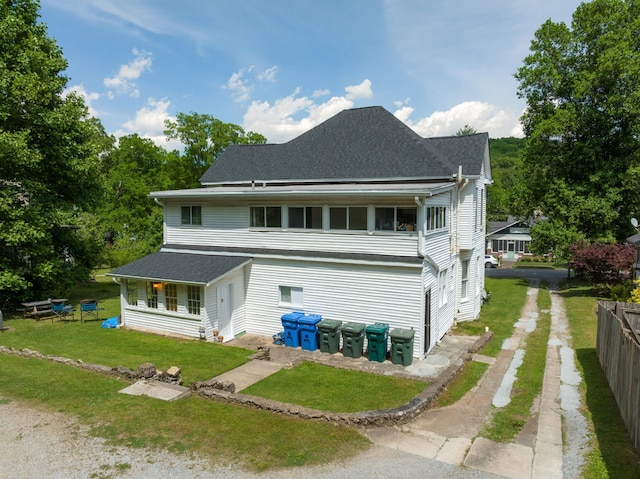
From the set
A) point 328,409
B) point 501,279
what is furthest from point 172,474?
point 501,279

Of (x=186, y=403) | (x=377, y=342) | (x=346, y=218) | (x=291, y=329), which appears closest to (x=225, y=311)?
(x=291, y=329)

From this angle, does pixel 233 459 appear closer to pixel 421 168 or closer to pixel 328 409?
pixel 328 409

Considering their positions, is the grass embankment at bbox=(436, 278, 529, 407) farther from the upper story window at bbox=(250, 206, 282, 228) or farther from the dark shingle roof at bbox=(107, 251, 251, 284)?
the dark shingle roof at bbox=(107, 251, 251, 284)

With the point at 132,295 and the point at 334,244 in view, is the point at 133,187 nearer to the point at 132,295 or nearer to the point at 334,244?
the point at 132,295

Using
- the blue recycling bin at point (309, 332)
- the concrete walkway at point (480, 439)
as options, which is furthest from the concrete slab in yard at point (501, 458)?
the blue recycling bin at point (309, 332)

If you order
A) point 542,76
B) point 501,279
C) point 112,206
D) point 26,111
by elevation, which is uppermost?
point 542,76
